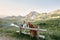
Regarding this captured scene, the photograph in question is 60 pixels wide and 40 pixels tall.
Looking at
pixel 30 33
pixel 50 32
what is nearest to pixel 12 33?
pixel 30 33

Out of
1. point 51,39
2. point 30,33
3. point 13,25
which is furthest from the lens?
point 13,25

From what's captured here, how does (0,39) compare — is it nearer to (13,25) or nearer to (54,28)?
(13,25)

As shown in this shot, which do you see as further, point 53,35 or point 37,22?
point 37,22

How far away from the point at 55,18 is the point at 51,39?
0.52 m

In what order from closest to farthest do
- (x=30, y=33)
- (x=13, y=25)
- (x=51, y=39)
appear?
(x=51, y=39), (x=30, y=33), (x=13, y=25)

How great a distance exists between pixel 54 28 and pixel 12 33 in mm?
810

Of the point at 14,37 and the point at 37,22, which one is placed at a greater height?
the point at 37,22

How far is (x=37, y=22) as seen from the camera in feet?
10.2

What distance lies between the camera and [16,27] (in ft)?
10.6

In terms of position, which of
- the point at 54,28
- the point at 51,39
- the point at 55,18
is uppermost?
the point at 55,18

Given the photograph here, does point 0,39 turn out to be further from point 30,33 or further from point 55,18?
point 55,18

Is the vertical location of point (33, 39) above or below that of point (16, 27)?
below

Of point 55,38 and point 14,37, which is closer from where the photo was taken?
point 55,38

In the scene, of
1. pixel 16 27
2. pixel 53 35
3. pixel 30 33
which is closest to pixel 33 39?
pixel 30 33
